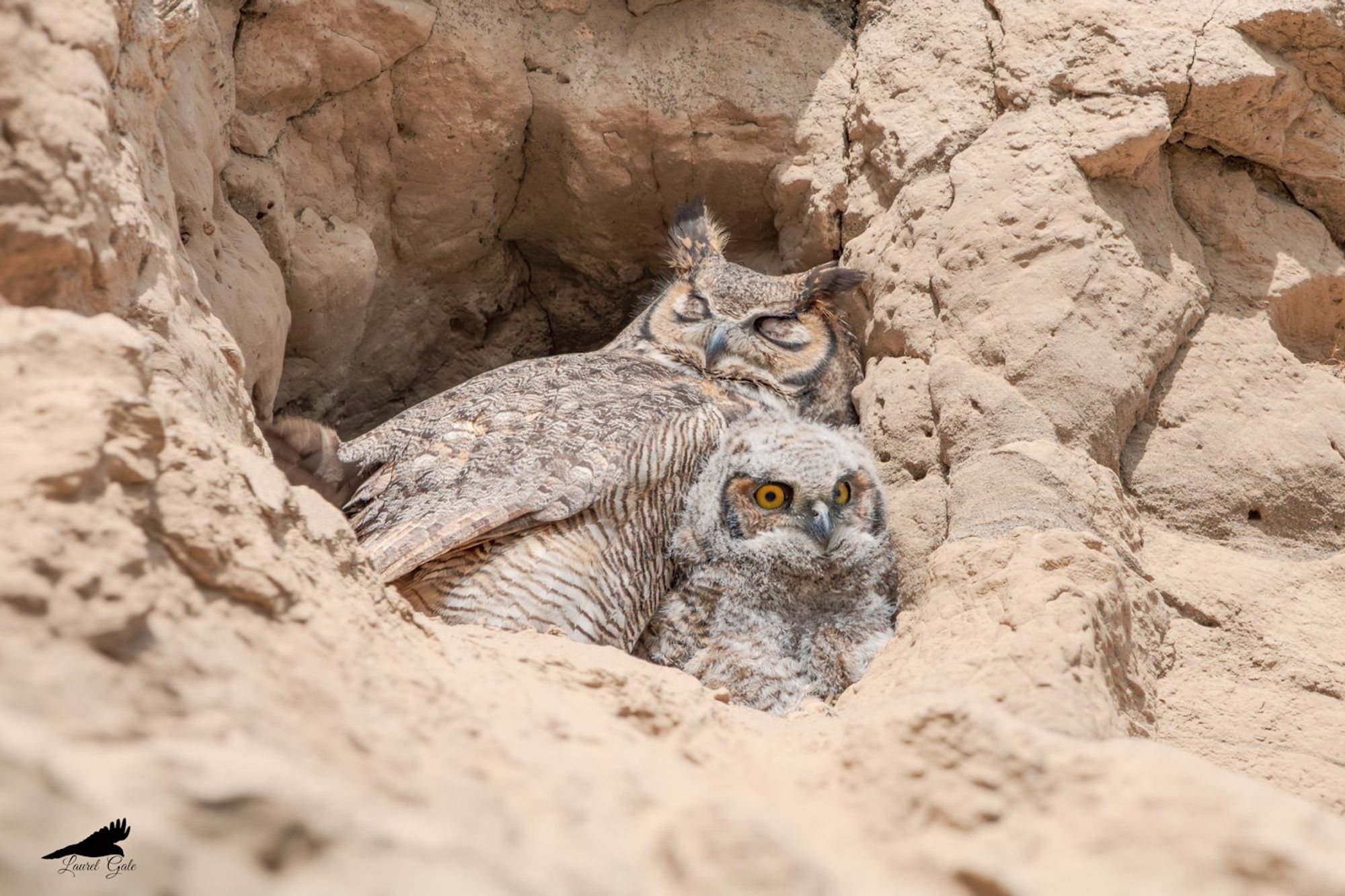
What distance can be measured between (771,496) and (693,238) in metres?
1.27

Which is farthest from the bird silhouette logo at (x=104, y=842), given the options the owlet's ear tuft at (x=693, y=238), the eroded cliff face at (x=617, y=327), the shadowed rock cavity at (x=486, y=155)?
the owlet's ear tuft at (x=693, y=238)

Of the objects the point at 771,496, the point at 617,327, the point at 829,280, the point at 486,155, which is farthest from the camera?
the point at 617,327

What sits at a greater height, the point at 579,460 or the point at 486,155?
the point at 486,155

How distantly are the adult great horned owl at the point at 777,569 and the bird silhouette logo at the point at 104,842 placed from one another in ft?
6.46

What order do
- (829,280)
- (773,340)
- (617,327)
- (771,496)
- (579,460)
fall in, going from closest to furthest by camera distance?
(579,460) → (771,496) → (829,280) → (773,340) → (617,327)

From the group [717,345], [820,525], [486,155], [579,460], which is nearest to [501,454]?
[579,460]

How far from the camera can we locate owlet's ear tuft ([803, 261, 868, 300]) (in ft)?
11.4

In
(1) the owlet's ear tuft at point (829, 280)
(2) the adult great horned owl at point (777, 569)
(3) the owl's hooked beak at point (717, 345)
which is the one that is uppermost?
(1) the owlet's ear tuft at point (829, 280)

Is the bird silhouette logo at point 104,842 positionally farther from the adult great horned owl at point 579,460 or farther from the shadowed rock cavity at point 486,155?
the shadowed rock cavity at point 486,155

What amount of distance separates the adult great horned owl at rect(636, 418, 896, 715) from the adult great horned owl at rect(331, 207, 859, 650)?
3.2 inches

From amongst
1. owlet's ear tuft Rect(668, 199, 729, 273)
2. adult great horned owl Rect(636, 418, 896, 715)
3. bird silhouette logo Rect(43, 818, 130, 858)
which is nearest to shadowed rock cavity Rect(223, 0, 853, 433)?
owlet's ear tuft Rect(668, 199, 729, 273)

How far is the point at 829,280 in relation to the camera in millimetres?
3541

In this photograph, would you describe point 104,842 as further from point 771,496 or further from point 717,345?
point 717,345

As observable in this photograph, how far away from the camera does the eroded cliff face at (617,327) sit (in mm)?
1179
